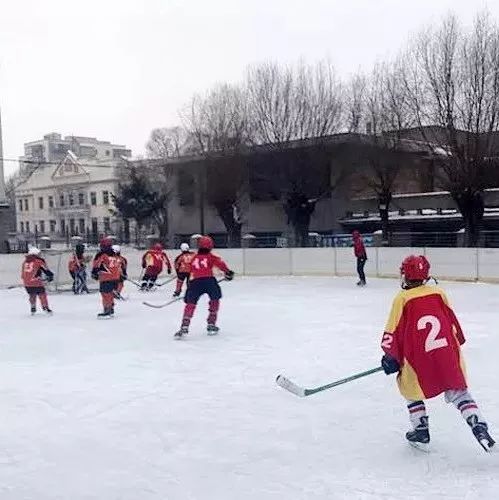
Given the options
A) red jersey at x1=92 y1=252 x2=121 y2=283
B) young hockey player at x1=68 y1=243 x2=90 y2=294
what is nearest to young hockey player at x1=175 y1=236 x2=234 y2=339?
red jersey at x1=92 y1=252 x2=121 y2=283

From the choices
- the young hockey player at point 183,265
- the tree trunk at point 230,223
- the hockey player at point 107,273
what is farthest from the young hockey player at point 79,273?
the tree trunk at point 230,223

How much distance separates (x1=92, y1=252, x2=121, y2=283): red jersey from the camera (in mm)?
10281

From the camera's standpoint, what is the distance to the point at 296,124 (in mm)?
26094

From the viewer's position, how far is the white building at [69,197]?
50.2 meters

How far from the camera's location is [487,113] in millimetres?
21281

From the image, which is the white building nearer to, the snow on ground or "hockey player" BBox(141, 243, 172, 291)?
"hockey player" BBox(141, 243, 172, 291)

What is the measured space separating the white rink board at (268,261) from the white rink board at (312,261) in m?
0.21

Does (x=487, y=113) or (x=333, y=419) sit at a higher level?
(x=487, y=113)

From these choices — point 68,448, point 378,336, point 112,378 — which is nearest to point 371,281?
point 378,336

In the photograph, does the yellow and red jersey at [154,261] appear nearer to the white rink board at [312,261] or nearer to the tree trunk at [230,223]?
the white rink board at [312,261]

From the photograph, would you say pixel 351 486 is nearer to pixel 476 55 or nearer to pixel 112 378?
pixel 112 378

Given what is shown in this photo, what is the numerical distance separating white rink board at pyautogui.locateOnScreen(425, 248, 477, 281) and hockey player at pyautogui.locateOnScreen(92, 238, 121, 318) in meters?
9.19

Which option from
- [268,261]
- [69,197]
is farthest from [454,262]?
[69,197]

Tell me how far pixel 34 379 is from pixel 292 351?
111 inches
